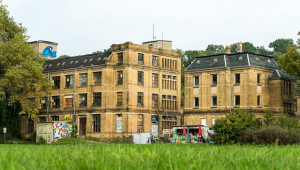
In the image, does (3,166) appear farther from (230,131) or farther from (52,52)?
(52,52)

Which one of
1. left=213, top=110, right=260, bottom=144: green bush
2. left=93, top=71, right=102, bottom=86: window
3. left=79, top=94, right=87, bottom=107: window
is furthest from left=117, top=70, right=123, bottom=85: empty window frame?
left=213, top=110, right=260, bottom=144: green bush

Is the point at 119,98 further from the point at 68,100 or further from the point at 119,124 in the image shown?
the point at 68,100

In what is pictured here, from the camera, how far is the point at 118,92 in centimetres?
6756

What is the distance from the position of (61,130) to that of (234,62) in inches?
1044

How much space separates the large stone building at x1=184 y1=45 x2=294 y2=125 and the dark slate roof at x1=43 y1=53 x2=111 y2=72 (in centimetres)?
1425

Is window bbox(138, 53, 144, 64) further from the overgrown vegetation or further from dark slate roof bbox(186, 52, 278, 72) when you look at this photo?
the overgrown vegetation

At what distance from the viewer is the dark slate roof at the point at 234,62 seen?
66.1 m

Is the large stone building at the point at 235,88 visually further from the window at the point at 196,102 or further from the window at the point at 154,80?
the window at the point at 154,80

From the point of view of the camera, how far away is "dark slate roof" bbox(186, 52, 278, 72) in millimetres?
66100

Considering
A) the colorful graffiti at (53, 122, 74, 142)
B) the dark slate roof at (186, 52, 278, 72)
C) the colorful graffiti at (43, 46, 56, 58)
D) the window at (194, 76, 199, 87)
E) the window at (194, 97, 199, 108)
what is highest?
the colorful graffiti at (43, 46, 56, 58)

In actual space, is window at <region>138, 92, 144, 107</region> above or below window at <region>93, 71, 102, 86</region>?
below

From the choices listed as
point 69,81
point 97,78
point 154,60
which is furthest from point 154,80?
point 69,81

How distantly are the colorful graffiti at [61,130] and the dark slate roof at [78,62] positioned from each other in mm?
9517

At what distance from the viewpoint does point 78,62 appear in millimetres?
72875
